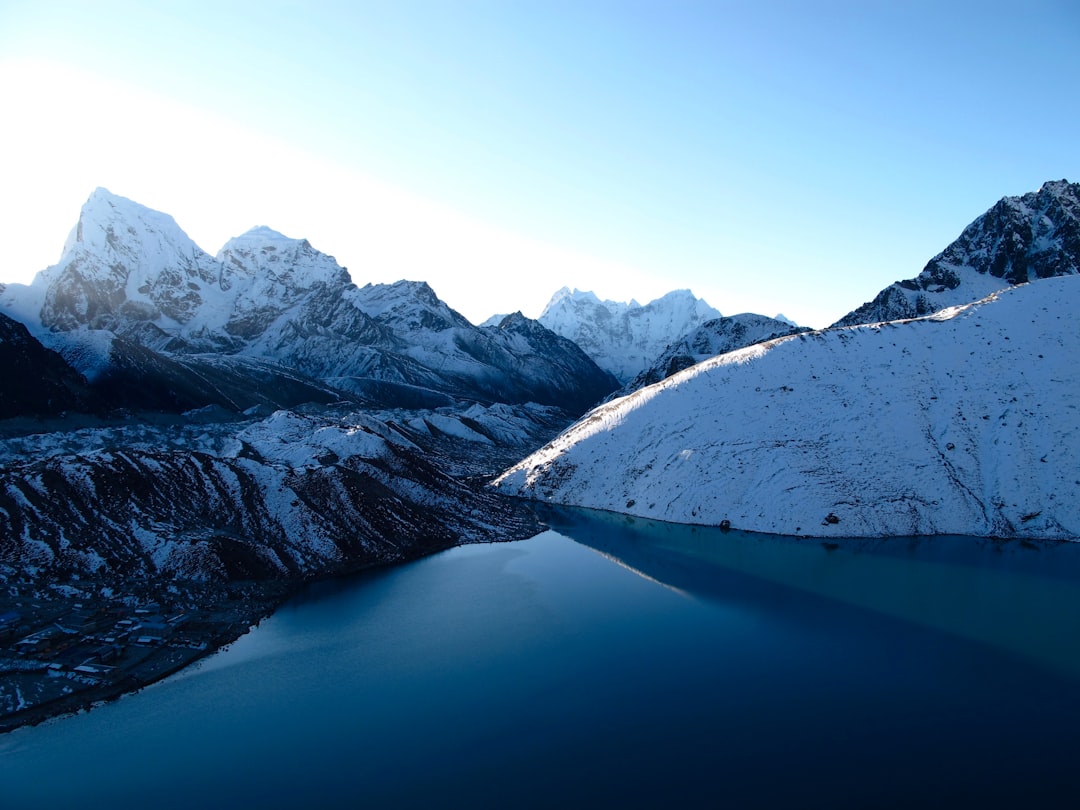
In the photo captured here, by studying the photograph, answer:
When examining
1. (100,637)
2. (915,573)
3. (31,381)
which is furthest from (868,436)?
(31,381)

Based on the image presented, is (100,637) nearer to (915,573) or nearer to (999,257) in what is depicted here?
(915,573)

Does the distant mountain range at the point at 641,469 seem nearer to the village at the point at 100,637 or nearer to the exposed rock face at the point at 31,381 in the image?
the exposed rock face at the point at 31,381

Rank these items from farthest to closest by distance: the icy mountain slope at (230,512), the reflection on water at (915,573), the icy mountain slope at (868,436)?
the icy mountain slope at (868,436) < the icy mountain slope at (230,512) < the reflection on water at (915,573)

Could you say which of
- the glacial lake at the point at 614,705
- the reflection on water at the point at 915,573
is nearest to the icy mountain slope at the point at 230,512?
the glacial lake at the point at 614,705

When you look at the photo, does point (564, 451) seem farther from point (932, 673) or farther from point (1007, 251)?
point (1007, 251)

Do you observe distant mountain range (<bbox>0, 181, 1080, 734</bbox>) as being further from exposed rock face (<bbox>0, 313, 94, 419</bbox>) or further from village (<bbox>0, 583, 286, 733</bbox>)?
village (<bbox>0, 583, 286, 733</bbox>)

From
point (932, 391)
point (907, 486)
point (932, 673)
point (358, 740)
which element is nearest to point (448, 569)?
point (358, 740)
